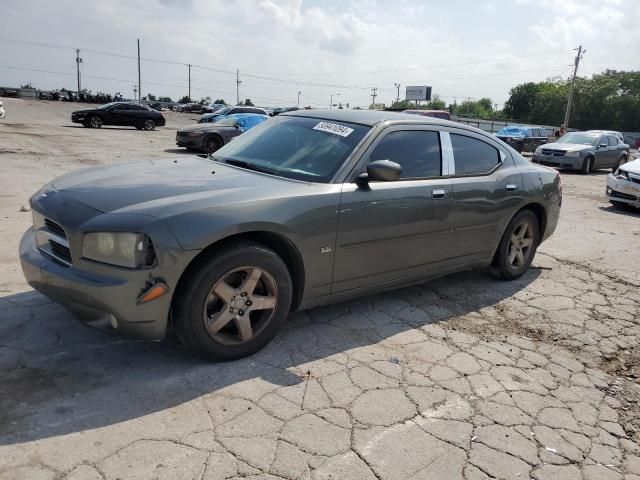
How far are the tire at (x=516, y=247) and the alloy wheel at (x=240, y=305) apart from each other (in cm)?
275

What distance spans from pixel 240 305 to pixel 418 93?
90404 mm

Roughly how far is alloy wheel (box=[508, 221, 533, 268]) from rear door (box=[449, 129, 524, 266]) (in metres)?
0.36

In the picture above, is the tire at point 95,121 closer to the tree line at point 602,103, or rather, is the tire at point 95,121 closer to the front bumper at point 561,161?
the front bumper at point 561,161

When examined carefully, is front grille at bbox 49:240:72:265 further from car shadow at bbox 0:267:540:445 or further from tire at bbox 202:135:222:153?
tire at bbox 202:135:222:153

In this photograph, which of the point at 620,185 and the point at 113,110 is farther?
the point at 113,110

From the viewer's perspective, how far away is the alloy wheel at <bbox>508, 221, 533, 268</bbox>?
209 inches

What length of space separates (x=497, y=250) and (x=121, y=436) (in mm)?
3879

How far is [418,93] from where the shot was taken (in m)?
88.4

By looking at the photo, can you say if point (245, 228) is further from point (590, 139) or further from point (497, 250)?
point (590, 139)

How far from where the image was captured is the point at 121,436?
2537mm

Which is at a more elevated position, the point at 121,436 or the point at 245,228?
the point at 245,228

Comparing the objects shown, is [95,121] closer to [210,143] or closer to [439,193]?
[210,143]

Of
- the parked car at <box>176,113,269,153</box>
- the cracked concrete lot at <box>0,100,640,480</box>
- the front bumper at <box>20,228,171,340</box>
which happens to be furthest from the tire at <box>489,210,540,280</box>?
the parked car at <box>176,113,269,153</box>

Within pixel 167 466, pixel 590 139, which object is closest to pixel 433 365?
pixel 167 466
